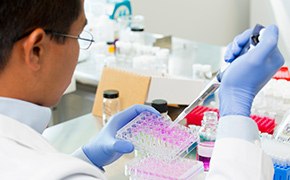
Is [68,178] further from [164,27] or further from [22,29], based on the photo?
[164,27]

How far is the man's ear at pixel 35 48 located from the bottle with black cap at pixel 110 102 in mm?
805

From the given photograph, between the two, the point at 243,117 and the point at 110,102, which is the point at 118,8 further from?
the point at 243,117

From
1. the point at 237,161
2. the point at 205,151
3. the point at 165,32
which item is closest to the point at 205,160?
the point at 205,151

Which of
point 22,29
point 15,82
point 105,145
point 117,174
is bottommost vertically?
point 117,174

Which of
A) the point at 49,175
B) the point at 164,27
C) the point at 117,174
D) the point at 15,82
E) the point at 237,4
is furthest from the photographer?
the point at 237,4

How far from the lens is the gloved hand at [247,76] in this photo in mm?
983

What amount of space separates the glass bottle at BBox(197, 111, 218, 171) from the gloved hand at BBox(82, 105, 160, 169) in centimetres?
16

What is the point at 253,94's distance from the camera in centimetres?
100

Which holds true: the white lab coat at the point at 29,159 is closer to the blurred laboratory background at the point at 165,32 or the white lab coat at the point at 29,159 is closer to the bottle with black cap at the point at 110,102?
the bottle with black cap at the point at 110,102

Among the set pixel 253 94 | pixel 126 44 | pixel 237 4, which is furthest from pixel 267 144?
pixel 237 4

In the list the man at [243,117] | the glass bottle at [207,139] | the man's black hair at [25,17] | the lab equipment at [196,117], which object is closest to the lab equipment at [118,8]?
the lab equipment at [196,117]

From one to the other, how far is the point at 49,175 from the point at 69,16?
12.1 inches

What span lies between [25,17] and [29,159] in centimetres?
25

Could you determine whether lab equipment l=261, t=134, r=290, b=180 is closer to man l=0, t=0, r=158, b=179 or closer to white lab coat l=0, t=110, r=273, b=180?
white lab coat l=0, t=110, r=273, b=180
